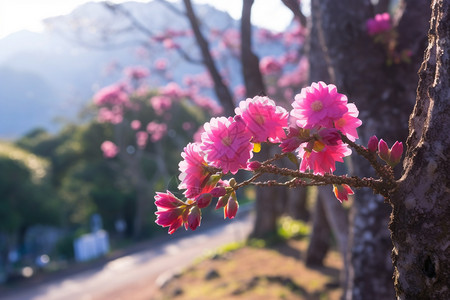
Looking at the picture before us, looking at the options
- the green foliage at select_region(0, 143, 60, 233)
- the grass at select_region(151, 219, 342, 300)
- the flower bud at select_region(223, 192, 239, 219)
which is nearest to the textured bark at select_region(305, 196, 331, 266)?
the grass at select_region(151, 219, 342, 300)

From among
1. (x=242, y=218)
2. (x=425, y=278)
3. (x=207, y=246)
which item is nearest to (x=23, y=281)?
(x=207, y=246)

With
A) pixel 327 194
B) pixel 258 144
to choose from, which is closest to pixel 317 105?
pixel 258 144

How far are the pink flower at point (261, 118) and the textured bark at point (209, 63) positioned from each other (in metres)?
6.25

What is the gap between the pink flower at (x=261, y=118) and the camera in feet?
4.78

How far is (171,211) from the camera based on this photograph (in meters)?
1.53

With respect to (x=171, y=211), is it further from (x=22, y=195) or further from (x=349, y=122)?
(x=22, y=195)

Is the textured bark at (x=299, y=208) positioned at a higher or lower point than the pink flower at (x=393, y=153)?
lower

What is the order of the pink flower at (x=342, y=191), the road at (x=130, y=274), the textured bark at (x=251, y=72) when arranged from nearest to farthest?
1. the pink flower at (x=342, y=191)
2. the textured bark at (x=251, y=72)
3. the road at (x=130, y=274)

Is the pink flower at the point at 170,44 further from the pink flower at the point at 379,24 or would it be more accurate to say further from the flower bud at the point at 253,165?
the flower bud at the point at 253,165

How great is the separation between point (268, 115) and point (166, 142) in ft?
82.4

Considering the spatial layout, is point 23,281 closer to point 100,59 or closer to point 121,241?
point 121,241

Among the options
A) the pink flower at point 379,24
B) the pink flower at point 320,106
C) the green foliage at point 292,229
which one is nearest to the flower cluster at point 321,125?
the pink flower at point 320,106

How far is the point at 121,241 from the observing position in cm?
2184

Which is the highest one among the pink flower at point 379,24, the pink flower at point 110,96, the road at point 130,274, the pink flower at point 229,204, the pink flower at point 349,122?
the pink flower at point 110,96
